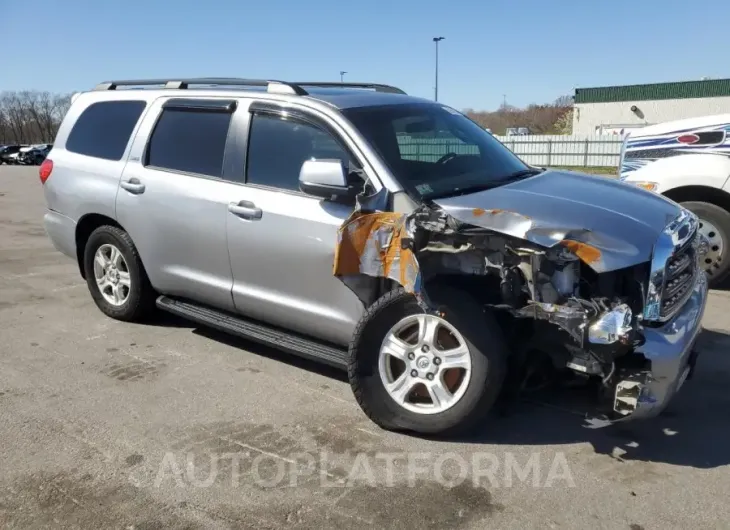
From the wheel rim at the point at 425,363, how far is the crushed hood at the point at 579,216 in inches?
24.2

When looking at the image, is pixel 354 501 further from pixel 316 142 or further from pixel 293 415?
pixel 316 142

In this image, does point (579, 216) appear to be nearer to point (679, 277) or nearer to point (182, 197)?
point (679, 277)

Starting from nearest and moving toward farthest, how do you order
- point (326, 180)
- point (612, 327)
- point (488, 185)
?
point (612, 327), point (326, 180), point (488, 185)

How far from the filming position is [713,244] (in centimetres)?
645

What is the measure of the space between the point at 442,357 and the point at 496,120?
72.9 m

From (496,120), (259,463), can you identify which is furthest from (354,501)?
(496,120)

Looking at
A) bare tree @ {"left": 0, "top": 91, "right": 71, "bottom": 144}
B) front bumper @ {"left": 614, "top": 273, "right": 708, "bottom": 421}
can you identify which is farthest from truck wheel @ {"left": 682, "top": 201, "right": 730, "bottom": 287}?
bare tree @ {"left": 0, "top": 91, "right": 71, "bottom": 144}

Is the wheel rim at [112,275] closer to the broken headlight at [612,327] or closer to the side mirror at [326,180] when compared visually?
the side mirror at [326,180]

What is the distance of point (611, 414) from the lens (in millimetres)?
3314

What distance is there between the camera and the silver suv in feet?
10.4

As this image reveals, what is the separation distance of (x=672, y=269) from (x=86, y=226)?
4.60 meters

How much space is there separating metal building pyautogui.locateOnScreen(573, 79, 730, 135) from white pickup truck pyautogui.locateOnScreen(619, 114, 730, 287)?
38.5 m

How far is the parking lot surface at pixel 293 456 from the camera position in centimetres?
297

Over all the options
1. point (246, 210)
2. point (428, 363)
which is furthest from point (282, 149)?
point (428, 363)
